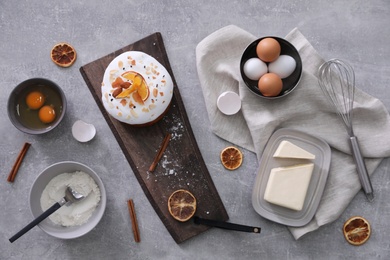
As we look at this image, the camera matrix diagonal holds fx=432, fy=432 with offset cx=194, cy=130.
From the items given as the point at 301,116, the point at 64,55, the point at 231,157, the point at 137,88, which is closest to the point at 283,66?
the point at 301,116

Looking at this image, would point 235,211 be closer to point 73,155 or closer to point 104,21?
point 73,155

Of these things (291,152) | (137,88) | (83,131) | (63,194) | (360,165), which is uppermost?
(137,88)

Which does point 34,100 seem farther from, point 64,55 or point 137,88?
point 137,88

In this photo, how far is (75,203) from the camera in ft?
4.12

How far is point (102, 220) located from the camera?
1308 mm

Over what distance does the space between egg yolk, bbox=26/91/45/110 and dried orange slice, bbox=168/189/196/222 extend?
472 mm

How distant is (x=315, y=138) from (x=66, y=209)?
2.49 feet

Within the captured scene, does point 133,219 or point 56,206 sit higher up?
point 56,206

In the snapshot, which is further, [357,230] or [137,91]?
[357,230]

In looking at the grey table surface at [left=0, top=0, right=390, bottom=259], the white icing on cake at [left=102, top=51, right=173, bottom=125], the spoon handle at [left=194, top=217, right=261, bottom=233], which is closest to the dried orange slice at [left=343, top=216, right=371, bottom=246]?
the grey table surface at [left=0, top=0, right=390, bottom=259]

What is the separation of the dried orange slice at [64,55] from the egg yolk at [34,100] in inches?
4.8

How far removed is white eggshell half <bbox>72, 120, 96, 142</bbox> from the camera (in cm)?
130

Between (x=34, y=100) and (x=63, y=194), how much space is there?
29cm

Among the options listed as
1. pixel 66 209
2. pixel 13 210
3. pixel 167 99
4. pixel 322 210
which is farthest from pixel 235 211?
pixel 13 210
